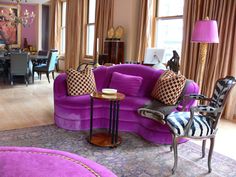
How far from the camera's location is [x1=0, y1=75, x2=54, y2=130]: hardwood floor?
13.9 feet

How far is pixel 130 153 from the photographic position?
3.21 metres

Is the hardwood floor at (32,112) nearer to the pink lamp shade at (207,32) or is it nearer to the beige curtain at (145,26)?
the pink lamp shade at (207,32)

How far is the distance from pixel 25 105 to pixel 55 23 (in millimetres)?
6449

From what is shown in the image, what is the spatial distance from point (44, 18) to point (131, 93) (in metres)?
9.27

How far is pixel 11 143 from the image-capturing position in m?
3.31

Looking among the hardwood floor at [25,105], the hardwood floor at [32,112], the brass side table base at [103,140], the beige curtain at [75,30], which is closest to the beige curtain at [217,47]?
the hardwood floor at [32,112]

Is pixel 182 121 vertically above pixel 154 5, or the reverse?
pixel 154 5

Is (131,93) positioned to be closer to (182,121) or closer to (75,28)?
(182,121)

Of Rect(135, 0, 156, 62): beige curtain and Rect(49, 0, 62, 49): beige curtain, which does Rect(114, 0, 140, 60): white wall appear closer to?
Rect(135, 0, 156, 62): beige curtain

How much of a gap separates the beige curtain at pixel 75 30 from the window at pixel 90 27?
17cm

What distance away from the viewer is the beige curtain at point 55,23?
10859mm

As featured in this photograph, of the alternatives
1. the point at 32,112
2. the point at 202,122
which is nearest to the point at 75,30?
the point at 32,112

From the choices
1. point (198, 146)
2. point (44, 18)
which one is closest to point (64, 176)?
point (198, 146)

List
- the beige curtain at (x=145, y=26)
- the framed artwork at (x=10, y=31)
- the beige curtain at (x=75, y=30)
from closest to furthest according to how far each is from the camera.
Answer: the beige curtain at (x=145, y=26) < the beige curtain at (x=75, y=30) < the framed artwork at (x=10, y=31)
